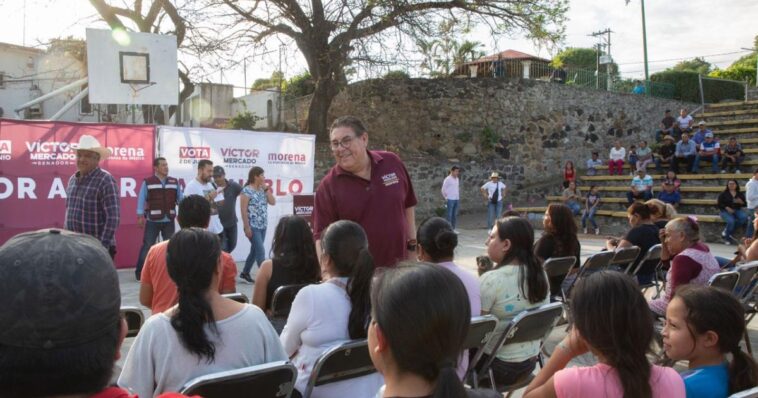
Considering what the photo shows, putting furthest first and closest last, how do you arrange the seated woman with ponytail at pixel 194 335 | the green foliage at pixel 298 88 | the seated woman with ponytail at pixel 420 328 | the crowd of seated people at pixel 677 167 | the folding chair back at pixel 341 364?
the green foliage at pixel 298 88 → the crowd of seated people at pixel 677 167 → the folding chair back at pixel 341 364 → the seated woman with ponytail at pixel 194 335 → the seated woman with ponytail at pixel 420 328

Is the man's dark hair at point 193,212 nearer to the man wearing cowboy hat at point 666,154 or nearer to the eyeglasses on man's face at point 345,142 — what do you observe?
the eyeglasses on man's face at point 345,142

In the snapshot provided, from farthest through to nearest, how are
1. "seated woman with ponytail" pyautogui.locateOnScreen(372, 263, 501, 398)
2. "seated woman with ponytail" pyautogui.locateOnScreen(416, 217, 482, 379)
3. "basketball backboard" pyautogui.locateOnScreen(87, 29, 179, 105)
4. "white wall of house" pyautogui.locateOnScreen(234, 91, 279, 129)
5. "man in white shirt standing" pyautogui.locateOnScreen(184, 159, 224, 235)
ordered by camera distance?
"white wall of house" pyautogui.locateOnScreen(234, 91, 279, 129) → "basketball backboard" pyautogui.locateOnScreen(87, 29, 179, 105) → "man in white shirt standing" pyautogui.locateOnScreen(184, 159, 224, 235) → "seated woman with ponytail" pyautogui.locateOnScreen(416, 217, 482, 379) → "seated woman with ponytail" pyautogui.locateOnScreen(372, 263, 501, 398)

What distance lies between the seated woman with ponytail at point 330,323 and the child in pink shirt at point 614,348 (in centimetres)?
78

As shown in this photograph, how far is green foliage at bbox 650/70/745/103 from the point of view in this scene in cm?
2427

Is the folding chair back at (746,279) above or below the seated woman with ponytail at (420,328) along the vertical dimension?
below

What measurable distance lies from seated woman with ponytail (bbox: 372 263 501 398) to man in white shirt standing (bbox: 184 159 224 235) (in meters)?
6.62

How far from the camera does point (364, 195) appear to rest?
3664mm

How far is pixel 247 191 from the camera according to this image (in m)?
7.93

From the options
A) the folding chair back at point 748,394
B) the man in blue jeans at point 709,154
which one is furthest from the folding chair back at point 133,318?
the man in blue jeans at point 709,154

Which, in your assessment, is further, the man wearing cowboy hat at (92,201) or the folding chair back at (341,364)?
the man wearing cowboy hat at (92,201)

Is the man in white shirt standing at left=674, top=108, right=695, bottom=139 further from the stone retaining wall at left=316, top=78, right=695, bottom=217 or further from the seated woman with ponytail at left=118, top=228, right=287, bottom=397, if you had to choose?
the seated woman with ponytail at left=118, top=228, right=287, bottom=397

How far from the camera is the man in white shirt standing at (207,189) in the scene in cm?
790

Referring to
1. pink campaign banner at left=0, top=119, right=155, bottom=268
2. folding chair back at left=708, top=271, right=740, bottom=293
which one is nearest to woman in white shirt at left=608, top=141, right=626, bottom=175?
pink campaign banner at left=0, top=119, right=155, bottom=268

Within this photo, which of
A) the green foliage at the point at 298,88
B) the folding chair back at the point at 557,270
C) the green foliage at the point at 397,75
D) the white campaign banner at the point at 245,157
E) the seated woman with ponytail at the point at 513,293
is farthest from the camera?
the green foliage at the point at 298,88
